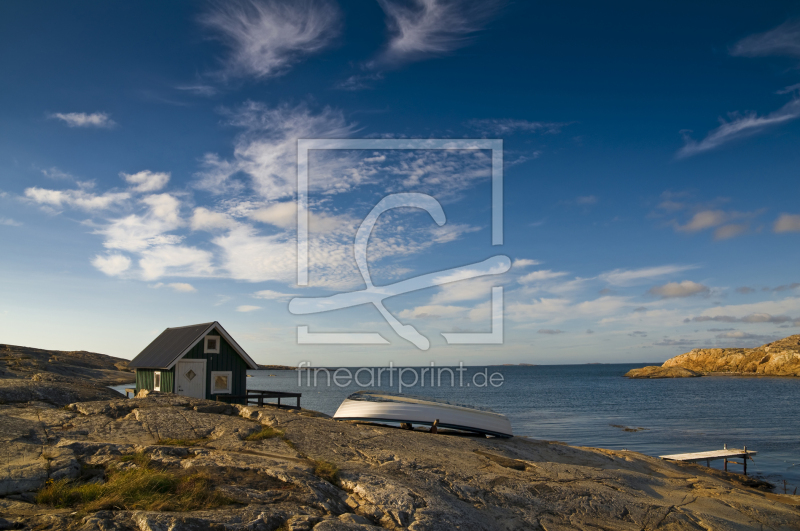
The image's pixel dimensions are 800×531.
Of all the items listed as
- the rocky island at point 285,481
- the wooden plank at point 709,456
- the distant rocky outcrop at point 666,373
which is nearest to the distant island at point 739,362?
the distant rocky outcrop at point 666,373

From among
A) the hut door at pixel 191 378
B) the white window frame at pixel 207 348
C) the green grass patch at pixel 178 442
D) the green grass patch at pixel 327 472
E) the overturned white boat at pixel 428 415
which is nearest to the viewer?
the green grass patch at pixel 327 472

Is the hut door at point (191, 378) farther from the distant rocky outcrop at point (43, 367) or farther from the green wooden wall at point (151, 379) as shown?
the distant rocky outcrop at point (43, 367)

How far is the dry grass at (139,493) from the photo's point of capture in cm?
758

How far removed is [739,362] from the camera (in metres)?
140

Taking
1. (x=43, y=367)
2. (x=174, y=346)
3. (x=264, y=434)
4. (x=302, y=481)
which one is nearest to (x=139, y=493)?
(x=302, y=481)

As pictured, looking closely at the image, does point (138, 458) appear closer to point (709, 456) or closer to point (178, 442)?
point (178, 442)

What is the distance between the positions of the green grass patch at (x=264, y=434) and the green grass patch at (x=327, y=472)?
2717 mm

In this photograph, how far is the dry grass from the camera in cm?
758

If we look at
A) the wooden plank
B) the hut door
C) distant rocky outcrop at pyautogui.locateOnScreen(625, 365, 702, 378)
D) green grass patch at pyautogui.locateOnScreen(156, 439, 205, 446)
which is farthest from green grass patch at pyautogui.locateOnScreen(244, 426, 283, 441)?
distant rocky outcrop at pyautogui.locateOnScreen(625, 365, 702, 378)

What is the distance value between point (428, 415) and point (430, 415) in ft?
0.25

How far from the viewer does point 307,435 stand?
1303cm

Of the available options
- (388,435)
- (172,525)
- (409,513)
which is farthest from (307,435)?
(172,525)

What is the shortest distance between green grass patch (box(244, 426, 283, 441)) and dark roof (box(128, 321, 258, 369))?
11.9 meters

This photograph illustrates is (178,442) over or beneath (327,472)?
over
